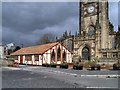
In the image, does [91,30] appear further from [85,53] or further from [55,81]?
[55,81]

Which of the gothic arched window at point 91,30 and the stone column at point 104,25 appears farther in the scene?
the gothic arched window at point 91,30

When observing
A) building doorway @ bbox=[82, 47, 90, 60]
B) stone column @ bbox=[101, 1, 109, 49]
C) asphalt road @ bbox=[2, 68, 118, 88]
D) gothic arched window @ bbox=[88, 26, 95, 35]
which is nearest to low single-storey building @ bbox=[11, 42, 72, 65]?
asphalt road @ bbox=[2, 68, 118, 88]

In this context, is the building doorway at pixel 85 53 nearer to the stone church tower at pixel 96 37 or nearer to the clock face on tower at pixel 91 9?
the stone church tower at pixel 96 37

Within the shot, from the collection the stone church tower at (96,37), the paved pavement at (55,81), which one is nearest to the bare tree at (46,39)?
the stone church tower at (96,37)

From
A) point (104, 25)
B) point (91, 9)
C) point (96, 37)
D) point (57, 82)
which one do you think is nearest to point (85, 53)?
point (96, 37)

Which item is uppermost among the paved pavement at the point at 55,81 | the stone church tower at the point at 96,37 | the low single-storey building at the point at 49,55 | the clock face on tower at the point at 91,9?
the clock face on tower at the point at 91,9

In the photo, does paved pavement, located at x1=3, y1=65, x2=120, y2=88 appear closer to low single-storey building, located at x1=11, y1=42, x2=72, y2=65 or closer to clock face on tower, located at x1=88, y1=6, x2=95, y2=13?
low single-storey building, located at x1=11, y1=42, x2=72, y2=65

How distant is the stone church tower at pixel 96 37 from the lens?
4209 centimetres

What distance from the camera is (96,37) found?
144 ft

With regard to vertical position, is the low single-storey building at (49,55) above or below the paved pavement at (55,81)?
above

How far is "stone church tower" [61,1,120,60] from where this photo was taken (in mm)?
42094

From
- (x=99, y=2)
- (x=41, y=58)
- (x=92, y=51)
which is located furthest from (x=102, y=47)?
(x=41, y=58)

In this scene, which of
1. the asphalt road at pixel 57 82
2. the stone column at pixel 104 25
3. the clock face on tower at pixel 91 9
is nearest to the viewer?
the asphalt road at pixel 57 82

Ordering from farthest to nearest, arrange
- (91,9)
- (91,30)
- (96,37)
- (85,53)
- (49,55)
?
(91,9) → (91,30) → (85,53) → (96,37) → (49,55)
